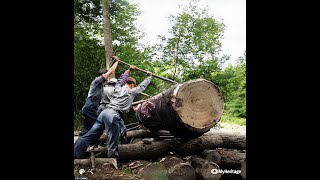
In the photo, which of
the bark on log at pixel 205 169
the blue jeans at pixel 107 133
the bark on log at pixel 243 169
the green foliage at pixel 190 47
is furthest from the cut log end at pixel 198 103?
the blue jeans at pixel 107 133

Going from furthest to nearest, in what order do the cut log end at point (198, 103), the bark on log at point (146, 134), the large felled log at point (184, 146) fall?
the bark on log at point (146, 134) → the large felled log at point (184, 146) → the cut log end at point (198, 103)

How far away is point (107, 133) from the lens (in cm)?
452

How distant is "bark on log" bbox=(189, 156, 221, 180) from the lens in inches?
176

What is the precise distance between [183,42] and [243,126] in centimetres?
123

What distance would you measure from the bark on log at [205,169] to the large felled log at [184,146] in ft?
0.79

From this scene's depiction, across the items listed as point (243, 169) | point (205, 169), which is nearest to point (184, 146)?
point (205, 169)

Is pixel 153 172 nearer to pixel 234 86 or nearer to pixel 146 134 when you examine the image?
pixel 146 134

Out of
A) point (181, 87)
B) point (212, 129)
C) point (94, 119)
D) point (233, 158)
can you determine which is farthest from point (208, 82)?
point (94, 119)

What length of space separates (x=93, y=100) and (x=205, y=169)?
4.99 feet

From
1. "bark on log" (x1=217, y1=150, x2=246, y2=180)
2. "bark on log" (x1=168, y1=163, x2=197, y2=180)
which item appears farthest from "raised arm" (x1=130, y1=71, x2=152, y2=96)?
"bark on log" (x1=217, y1=150, x2=246, y2=180)

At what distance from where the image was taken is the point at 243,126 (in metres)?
4.47

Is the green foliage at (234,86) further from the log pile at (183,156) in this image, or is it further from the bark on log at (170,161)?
the bark on log at (170,161)

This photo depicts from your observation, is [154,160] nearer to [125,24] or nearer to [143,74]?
[143,74]

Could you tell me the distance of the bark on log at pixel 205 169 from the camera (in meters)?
4.47
